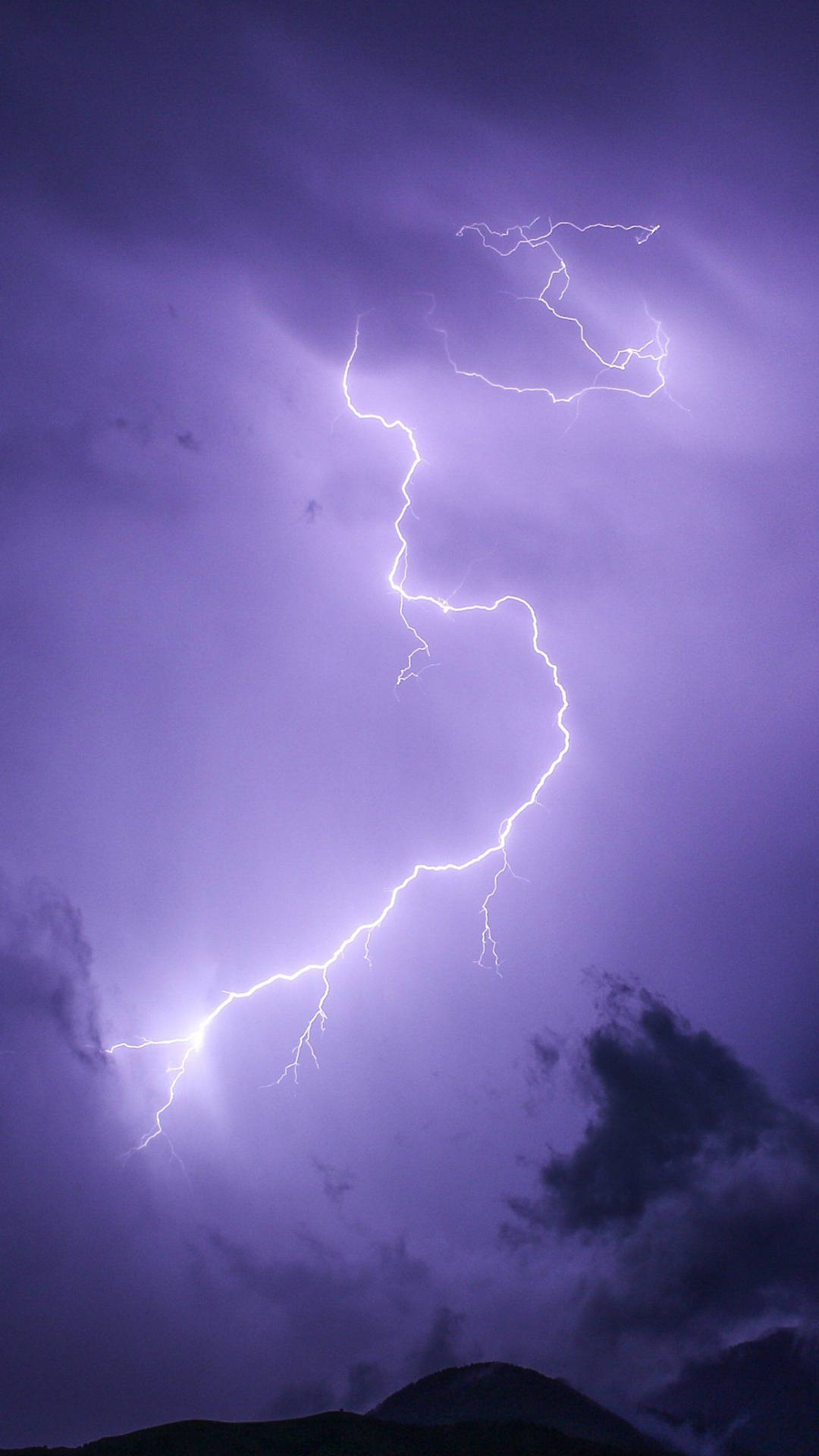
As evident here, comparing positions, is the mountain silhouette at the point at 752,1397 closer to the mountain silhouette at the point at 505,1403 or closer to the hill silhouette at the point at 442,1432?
the mountain silhouette at the point at 505,1403

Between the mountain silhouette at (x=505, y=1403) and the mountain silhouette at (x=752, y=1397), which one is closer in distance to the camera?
the mountain silhouette at (x=505, y=1403)

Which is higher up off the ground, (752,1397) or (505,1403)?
(505,1403)

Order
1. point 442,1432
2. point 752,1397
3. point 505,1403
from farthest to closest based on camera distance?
1. point 752,1397
2. point 505,1403
3. point 442,1432

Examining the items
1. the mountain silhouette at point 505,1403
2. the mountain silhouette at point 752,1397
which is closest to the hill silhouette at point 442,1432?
the mountain silhouette at point 505,1403

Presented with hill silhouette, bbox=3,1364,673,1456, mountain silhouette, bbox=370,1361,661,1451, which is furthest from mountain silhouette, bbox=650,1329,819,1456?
hill silhouette, bbox=3,1364,673,1456

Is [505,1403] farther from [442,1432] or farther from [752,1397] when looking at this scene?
[752,1397]

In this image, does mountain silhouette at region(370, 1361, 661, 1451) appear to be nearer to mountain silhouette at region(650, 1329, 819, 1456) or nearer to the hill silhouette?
the hill silhouette

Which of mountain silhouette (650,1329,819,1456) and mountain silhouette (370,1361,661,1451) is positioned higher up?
mountain silhouette (370,1361,661,1451)

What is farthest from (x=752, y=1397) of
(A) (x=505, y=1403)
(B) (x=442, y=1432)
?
(B) (x=442, y=1432)

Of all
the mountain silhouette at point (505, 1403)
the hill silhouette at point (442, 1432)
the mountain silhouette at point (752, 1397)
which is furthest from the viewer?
the mountain silhouette at point (752, 1397)

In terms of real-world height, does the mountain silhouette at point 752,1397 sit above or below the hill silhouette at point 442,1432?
below

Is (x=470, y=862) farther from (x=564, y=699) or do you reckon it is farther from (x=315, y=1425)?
(x=315, y=1425)

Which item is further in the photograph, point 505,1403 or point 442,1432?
point 505,1403
